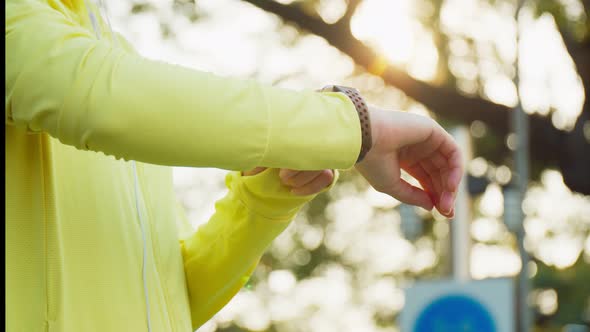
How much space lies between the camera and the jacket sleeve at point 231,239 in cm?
156

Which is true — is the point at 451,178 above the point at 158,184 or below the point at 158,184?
above

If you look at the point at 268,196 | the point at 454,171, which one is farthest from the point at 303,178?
the point at 454,171

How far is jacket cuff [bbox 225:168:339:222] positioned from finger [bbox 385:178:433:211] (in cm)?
16

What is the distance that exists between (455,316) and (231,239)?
4.66 metres

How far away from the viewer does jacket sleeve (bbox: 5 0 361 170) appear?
1.04 meters

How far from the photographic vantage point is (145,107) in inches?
41.0

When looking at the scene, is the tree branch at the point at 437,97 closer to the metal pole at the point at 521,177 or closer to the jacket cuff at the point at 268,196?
the metal pole at the point at 521,177

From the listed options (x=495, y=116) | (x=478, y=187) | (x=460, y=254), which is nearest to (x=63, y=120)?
(x=495, y=116)

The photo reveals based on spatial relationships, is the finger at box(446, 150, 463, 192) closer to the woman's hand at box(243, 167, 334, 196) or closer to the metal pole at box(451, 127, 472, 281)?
the woman's hand at box(243, 167, 334, 196)

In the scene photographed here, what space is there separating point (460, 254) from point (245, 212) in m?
7.03

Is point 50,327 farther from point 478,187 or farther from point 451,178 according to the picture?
point 478,187

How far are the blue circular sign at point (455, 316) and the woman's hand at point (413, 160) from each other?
184 inches

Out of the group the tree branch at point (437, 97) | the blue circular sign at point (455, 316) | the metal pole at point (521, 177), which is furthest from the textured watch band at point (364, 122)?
the metal pole at point (521, 177)

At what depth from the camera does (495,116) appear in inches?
303
